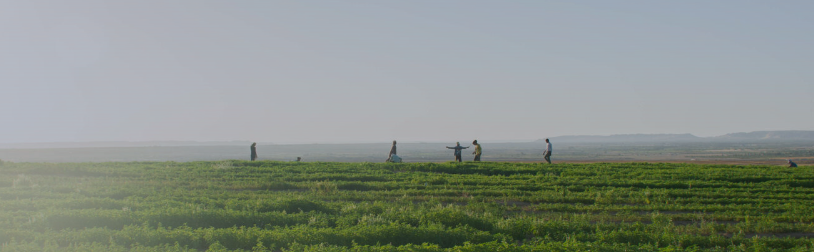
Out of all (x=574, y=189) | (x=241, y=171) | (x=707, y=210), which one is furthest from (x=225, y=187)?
(x=707, y=210)

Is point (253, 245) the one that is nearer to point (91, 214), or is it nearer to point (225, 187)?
point (91, 214)

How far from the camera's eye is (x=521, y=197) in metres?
18.0

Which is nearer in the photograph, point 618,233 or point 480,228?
point 618,233

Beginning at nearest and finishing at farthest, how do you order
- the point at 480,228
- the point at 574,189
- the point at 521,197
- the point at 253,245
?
the point at 253,245
the point at 480,228
the point at 521,197
the point at 574,189

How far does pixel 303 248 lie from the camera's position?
391 inches

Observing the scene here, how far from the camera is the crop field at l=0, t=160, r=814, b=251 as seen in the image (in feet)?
35.1

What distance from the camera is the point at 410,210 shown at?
13.9 meters

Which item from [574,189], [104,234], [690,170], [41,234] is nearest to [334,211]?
[104,234]

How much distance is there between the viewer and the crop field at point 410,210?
10695mm

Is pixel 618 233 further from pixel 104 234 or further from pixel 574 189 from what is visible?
pixel 104 234

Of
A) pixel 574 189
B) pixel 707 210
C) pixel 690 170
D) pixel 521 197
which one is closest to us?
pixel 707 210

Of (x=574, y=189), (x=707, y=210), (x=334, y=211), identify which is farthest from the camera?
(x=574, y=189)

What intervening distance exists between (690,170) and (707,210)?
1132 centimetres

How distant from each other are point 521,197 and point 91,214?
1302cm
